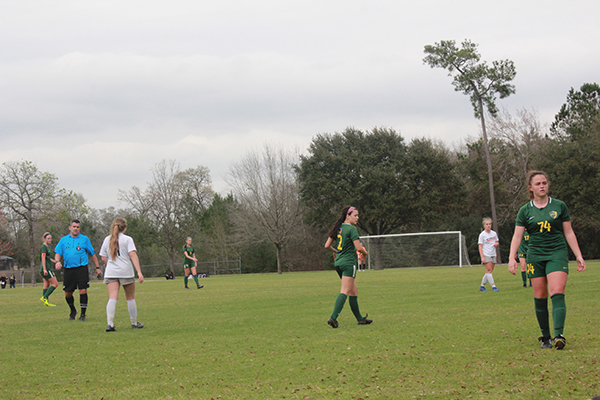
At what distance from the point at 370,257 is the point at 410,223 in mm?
7693

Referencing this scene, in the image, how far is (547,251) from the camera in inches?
235

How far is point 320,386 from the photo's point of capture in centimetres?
475

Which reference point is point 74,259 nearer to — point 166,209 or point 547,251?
point 547,251

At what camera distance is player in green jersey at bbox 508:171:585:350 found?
587 cm

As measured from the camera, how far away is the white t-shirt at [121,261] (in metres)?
9.23

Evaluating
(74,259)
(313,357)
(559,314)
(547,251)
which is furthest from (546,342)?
(74,259)

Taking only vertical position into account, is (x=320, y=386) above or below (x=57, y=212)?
below

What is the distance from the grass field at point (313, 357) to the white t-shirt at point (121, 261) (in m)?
1.00

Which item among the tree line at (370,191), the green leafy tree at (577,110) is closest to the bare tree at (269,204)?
the tree line at (370,191)

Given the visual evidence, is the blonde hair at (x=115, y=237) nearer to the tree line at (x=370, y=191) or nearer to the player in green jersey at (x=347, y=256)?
the player in green jersey at (x=347, y=256)

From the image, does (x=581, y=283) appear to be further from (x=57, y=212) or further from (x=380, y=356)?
(x=57, y=212)

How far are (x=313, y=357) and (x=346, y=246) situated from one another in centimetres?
290

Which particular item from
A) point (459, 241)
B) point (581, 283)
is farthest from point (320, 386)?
point (459, 241)

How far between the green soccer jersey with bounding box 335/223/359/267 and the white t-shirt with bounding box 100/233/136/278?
3.54 metres
